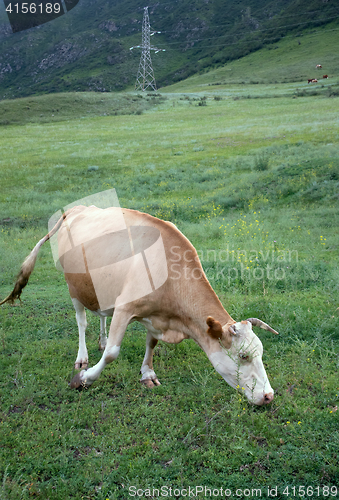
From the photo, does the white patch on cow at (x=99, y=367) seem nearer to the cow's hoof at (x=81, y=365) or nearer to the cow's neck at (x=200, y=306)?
the cow's hoof at (x=81, y=365)

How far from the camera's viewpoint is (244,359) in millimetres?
4152

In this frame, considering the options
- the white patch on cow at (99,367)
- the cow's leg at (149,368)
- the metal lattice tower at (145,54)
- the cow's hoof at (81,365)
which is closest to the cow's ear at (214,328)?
the white patch on cow at (99,367)

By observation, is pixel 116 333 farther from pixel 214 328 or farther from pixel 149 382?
pixel 214 328

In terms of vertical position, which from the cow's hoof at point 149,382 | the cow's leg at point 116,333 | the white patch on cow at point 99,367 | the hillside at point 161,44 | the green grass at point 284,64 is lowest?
the green grass at point 284,64

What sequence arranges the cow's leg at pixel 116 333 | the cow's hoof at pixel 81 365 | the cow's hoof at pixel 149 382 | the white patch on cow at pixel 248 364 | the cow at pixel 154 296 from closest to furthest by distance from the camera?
1. the white patch on cow at pixel 248 364
2. the cow at pixel 154 296
3. the cow's leg at pixel 116 333
4. the cow's hoof at pixel 149 382
5. the cow's hoof at pixel 81 365

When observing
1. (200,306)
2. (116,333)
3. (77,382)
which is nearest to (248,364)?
(200,306)

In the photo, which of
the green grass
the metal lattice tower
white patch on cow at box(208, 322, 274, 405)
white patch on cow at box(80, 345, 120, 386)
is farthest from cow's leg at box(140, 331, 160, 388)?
the metal lattice tower

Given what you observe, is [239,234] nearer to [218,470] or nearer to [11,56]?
[218,470]

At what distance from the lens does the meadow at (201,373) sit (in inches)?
153

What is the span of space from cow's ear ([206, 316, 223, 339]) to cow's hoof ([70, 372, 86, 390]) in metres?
2.14

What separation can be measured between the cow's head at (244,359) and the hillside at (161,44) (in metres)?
130

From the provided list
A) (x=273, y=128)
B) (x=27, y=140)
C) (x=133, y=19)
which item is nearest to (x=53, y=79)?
(x=133, y=19)

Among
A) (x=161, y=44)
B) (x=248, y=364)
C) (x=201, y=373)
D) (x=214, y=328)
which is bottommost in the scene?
(x=201, y=373)

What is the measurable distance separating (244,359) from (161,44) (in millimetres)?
199747
